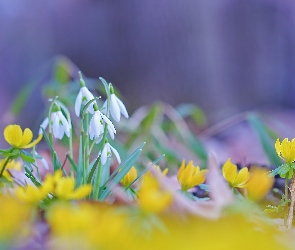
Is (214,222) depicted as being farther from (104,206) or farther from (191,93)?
(191,93)

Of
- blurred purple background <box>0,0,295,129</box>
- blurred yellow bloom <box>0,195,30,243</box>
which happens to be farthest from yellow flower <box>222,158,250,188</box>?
blurred purple background <box>0,0,295,129</box>

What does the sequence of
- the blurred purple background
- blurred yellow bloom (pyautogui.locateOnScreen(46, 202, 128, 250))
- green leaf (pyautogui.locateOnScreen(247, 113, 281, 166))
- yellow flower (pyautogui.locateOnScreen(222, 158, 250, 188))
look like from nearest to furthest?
blurred yellow bloom (pyautogui.locateOnScreen(46, 202, 128, 250)) < yellow flower (pyautogui.locateOnScreen(222, 158, 250, 188)) < green leaf (pyautogui.locateOnScreen(247, 113, 281, 166)) < the blurred purple background

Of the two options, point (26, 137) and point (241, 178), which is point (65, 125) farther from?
point (241, 178)

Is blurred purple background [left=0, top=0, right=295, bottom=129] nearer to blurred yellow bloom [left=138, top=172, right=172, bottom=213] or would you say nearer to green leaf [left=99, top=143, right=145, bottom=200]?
green leaf [left=99, top=143, right=145, bottom=200]

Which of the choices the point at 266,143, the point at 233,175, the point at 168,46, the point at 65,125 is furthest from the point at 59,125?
the point at 168,46

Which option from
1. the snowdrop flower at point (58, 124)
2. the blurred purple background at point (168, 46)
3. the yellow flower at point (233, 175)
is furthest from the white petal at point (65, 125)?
the blurred purple background at point (168, 46)

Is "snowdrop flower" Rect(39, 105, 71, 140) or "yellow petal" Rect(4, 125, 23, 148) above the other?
"snowdrop flower" Rect(39, 105, 71, 140)

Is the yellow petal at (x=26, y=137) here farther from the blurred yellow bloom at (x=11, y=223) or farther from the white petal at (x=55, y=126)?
the blurred yellow bloom at (x=11, y=223)
